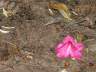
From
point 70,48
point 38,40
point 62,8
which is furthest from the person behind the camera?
point 62,8

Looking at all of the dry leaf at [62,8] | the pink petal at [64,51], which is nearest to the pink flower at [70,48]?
the pink petal at [64,51]

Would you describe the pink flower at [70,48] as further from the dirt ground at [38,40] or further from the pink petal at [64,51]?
the dirt ground at [38,40]

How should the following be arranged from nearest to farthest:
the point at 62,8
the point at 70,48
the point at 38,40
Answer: the point at 70,48, the point at 38,40, the point at 62,8

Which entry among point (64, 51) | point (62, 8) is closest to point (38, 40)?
point (62, 8)

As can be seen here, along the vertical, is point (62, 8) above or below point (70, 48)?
below

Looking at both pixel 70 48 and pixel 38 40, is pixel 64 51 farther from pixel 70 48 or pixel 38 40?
pixel 38 40

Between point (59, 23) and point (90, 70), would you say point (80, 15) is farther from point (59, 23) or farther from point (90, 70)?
point (90, 70)

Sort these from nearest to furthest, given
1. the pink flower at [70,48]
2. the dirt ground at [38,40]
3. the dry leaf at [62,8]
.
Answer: the pink flower at [70,48] → the dirt ground at [38,40] → the dry leaf at [62,8]

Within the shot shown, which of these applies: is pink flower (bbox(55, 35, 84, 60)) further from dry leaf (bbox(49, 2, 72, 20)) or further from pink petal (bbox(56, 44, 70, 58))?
dry leaf (bbox(49, 2, 72, 20))
